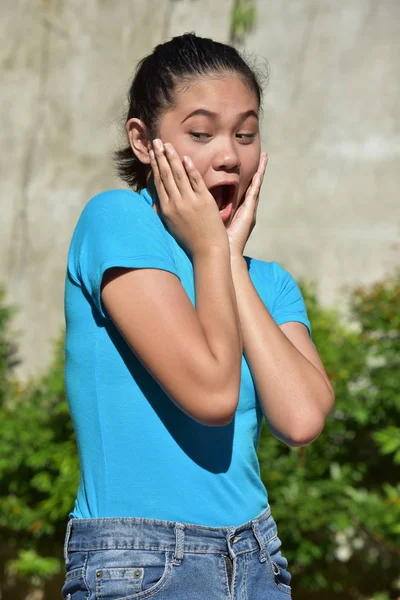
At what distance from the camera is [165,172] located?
1602 millimetres

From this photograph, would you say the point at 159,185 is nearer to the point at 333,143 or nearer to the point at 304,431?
the point at 304,431

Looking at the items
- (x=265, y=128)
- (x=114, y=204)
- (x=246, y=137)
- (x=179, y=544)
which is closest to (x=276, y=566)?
(x=179, y=544)

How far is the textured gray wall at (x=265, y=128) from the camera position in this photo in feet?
18.8

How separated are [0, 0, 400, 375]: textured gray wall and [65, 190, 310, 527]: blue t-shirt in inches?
147

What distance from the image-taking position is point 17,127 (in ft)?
20.9

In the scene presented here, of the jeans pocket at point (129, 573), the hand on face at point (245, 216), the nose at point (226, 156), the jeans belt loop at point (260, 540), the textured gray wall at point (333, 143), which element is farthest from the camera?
the textured gray wall at point (333, 143)

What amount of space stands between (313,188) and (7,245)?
2.34m

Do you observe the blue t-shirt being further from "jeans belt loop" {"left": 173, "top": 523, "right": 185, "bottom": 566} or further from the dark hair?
the dark hair

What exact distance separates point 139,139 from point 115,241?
1.26ft

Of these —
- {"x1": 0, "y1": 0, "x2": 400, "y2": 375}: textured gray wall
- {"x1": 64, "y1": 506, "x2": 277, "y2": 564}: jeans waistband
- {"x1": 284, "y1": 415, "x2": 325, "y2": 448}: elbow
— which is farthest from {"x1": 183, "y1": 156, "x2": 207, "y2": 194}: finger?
{"x1": 0, "y1": 0, "x2": 400, "y2": 375}: textured gray wall

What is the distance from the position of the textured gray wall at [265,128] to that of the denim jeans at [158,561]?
3966 mm

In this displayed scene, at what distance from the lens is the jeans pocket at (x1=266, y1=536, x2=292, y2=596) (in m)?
1.55

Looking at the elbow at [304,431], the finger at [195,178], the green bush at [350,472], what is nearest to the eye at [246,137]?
the finger at [195,178]

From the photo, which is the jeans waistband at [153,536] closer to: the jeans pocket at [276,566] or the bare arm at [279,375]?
the jeans pocket at [276,566]
